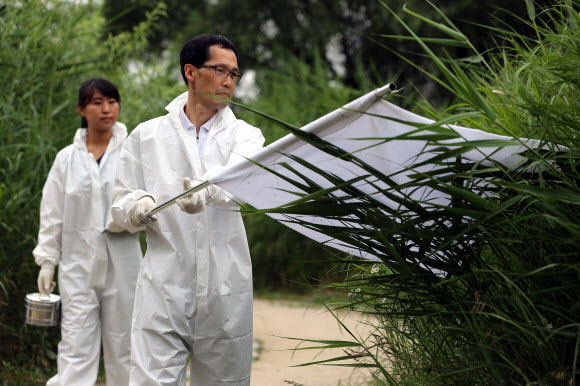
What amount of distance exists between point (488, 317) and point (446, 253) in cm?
24

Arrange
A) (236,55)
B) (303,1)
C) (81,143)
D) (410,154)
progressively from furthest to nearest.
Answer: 1. (303,1)
2. (81,143)
3. (236,55)
4. (410,154)

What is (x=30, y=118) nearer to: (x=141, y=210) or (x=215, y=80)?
(x=215, y=80)

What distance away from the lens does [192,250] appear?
384 centimetres

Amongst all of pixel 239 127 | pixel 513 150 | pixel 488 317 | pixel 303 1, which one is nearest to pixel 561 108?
pixel 513 150

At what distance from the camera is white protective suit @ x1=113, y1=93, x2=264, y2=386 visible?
379 cm

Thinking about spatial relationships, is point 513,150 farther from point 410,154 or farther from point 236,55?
point 236,55

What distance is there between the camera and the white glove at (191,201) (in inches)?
138

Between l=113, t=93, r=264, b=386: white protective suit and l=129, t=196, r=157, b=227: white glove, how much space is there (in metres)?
0.05

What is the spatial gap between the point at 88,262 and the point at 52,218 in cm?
34

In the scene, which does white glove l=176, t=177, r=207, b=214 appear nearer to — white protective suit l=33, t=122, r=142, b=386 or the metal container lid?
white protective suit l=33, t=122, r=142, b=386

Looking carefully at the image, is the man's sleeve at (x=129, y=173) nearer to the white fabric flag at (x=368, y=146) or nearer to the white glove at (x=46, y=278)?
the white fabric flag at (x=368, y=146)

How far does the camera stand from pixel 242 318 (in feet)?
12.7

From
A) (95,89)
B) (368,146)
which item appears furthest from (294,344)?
(368,146)

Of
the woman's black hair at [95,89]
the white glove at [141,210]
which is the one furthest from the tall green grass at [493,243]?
the woman's black hair at [95,89]
